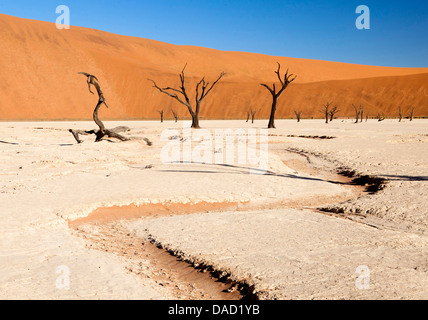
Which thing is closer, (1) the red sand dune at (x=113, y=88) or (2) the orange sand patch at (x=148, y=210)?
(2) the orange sand patch at (x=148, y=210)

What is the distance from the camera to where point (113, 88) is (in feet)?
273

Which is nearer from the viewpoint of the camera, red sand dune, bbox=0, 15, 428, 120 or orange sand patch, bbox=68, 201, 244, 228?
orange sand patch, bbox=68, 201, 244, 228

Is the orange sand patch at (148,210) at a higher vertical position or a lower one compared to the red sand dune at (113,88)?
lower

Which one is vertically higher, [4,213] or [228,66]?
[228,66]

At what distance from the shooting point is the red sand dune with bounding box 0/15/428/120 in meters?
68.8

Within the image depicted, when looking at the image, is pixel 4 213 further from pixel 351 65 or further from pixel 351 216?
pixel 351 65

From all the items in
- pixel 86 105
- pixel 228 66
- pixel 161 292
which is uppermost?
pixel 228 66

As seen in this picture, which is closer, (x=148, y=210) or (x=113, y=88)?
(x=148, y=210)

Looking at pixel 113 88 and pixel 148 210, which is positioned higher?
pixel 113 88

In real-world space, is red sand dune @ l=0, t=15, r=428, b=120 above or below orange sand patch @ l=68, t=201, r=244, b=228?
above

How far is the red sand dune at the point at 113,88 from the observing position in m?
68.8

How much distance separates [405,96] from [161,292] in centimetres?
9146

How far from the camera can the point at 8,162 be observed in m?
12.8
